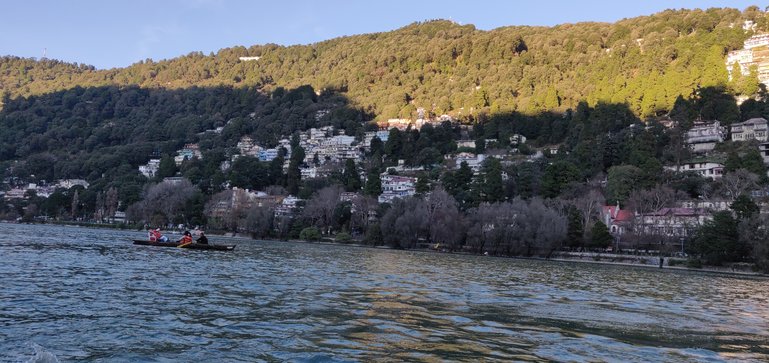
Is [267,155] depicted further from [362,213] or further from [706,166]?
[706,166]

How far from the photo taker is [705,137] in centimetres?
9700

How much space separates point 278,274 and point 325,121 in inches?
5991

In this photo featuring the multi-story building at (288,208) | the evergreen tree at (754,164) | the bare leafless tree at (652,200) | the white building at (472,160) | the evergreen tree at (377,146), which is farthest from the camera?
the evergreen tree at (377,146)

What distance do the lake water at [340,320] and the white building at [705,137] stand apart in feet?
254

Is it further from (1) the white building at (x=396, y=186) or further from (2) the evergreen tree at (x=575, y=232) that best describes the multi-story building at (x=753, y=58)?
(2) the evergreen tree at (x=575, y=232)

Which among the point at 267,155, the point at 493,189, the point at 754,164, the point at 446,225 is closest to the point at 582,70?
the point at 754,164

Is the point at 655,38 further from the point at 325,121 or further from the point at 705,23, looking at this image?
the point at 325,121

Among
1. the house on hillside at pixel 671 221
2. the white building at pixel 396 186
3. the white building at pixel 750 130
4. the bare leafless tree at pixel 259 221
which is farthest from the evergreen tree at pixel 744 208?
the bare leafless tree at pixel 259 221

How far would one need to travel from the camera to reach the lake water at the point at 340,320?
11.2m

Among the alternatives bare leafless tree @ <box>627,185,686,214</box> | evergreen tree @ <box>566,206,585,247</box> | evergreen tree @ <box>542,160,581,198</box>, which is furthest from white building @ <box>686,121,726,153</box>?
evergreen tree @ <box>566,206,585,247</box>

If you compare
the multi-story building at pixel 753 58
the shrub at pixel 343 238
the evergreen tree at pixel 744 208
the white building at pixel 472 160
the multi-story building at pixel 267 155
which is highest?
the multi-story building at pixel 753 58

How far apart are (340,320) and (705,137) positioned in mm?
97585

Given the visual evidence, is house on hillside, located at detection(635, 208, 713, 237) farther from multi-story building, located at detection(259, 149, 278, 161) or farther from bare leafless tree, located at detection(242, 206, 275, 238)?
multi-story building, located at detection(259, 149, 278, 161)

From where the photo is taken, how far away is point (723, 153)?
291ft
